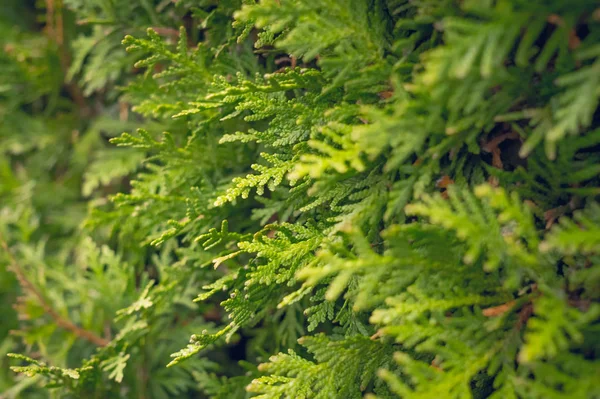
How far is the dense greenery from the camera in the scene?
105 centimetres

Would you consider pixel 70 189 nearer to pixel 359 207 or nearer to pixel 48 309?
pixel 48 309

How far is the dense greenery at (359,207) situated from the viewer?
1.05m

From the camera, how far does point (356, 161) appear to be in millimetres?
1191

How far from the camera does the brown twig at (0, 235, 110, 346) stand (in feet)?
6.95

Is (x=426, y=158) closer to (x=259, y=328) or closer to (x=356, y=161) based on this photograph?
(x=356, y=161)

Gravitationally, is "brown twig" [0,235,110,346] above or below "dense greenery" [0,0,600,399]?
below

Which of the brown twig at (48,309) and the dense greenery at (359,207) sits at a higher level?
the dense greenery at (359,207)

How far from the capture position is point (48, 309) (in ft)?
7.00

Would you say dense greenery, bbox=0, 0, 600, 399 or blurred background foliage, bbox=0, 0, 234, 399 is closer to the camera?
dense greenery, bbox=0, 0, 600, 399

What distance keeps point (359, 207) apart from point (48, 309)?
1.57 meters

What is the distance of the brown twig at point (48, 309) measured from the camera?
212 cm

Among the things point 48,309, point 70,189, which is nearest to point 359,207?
point 48,309

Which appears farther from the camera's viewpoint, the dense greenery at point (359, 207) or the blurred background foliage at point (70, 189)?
the blurred background foliage at point (70, 189)

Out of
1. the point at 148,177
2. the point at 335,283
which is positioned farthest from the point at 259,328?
the point at 335,283
